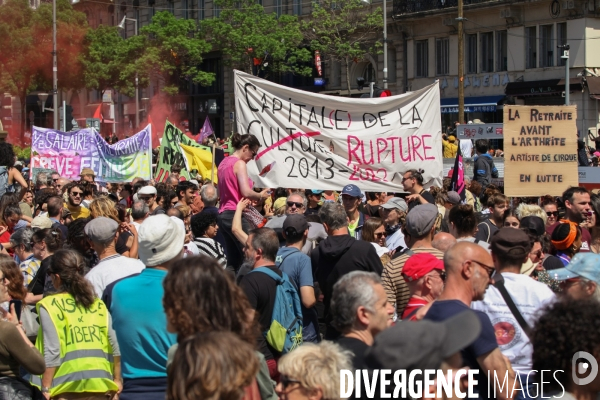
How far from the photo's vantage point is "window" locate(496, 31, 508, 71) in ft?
130

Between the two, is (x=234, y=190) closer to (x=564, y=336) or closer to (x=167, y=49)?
(x=564, y=336)

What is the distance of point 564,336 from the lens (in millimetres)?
3527

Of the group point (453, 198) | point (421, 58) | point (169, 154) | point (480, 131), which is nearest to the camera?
point (453, 198)

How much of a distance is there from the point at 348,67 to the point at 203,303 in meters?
40.5

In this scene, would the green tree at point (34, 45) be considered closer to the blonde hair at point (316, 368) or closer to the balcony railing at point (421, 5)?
the balcony railing at point (421, 5)

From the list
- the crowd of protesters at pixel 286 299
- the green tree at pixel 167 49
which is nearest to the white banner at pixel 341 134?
the crowd of protesters at pixel 286 299

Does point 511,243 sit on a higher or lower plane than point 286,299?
higher

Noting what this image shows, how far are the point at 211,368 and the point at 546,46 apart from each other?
36.8 metres

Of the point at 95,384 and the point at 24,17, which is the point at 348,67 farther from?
the point at 95,384

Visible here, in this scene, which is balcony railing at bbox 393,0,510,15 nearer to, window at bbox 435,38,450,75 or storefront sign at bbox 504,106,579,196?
window at bbox 435,38,450,75

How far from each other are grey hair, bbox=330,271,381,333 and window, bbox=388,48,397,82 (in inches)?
1607

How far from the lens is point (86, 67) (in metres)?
49.3

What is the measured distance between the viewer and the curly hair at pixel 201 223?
27.9 ft

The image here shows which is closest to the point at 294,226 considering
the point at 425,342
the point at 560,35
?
the point at 425,342
